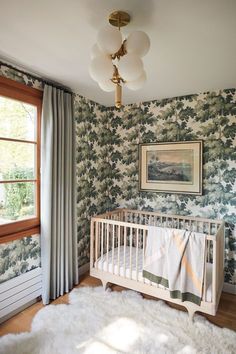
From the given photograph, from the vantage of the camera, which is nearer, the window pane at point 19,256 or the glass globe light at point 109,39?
the glass globe light at point 109,39

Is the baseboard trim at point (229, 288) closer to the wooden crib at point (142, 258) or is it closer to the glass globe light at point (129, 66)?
the wooden crib at point (142, 258)

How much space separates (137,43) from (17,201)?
1.86 m

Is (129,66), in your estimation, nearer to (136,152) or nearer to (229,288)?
(136,152)

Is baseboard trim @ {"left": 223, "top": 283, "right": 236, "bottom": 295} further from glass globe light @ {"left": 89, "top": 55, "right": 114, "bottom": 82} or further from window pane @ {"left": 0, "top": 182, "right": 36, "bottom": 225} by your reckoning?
glass globe light @ {"left": 89, "top": 55, "right": 114, "bottom": 82}

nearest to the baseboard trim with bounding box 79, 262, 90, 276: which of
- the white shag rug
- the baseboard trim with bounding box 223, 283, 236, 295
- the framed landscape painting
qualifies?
the white shag rug

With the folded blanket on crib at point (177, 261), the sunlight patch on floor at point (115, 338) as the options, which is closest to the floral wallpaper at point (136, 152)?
the folded blanket on crib at point (177, 261)

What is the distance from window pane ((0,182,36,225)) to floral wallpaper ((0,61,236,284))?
30 cm

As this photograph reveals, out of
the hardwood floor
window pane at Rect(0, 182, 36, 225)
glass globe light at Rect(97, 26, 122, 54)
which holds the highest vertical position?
glass globe light at Rect(97, 26, 122, 54)

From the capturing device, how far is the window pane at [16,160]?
226cm

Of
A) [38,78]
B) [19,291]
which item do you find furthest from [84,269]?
[38,78]

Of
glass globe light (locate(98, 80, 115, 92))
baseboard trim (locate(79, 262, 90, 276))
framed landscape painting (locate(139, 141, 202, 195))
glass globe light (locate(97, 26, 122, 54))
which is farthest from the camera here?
baseboard trim (locate(79, 262, 90, 276))

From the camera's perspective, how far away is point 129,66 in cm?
137

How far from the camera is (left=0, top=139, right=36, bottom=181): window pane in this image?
2.26 meters

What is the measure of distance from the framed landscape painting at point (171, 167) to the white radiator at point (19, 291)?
68.0 inches
